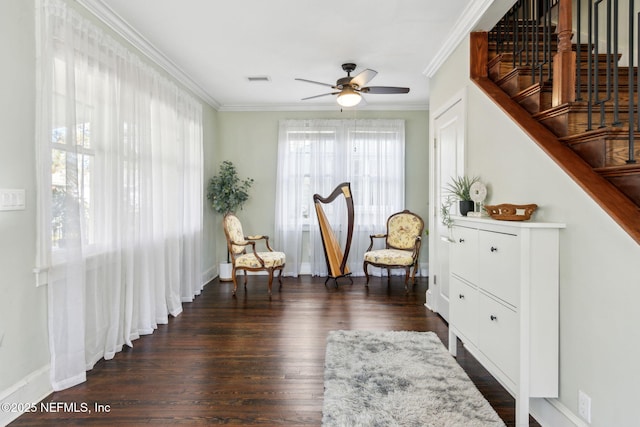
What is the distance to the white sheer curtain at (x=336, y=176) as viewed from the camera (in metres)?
5.82

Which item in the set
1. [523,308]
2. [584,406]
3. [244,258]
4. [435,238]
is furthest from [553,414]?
[244,258]

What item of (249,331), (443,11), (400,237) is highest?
(443,11)

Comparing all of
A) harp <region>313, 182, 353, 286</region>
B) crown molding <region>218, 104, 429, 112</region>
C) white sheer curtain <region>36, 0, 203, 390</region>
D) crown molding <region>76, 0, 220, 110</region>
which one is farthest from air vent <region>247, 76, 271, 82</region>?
harp <region>313, 182, 353, 286</region>

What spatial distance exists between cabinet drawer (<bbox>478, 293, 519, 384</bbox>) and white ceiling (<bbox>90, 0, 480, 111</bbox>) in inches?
90.1

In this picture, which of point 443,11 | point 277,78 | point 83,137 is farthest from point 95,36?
point 443,11

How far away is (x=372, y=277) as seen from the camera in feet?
19.0

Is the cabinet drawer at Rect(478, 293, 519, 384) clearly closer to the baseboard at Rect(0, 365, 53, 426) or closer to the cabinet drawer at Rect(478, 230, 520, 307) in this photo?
the cabinet drawer at Rect(478, 230, 520, 307)

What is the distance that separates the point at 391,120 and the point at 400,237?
190cm

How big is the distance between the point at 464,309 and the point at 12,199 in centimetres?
293

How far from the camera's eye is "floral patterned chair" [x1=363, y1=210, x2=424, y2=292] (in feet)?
16.4

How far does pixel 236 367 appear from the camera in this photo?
2695 millimetres

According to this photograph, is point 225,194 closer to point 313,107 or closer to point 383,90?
point 313,107

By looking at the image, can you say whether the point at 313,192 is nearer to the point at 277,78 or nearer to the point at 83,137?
the point at 277,78

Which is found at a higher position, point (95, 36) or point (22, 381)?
point (95, 36)
